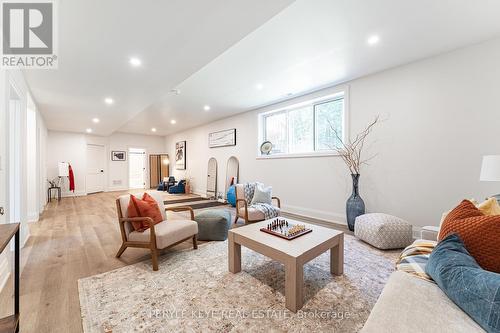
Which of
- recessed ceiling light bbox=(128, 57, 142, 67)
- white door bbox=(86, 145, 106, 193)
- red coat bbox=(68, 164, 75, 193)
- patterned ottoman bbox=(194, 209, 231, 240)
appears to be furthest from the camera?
white door bbox=(86, 145, 106, 193)

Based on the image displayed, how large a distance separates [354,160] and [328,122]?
98 centimetres

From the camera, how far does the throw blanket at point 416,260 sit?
4.10 feet

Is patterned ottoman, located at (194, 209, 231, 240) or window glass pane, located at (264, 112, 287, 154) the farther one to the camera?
window glass pane, located at (264, 112, 287, 154)

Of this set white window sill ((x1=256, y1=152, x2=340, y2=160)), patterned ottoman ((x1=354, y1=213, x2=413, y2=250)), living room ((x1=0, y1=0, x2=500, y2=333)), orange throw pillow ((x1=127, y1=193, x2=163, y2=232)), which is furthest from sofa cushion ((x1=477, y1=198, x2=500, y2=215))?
orange throw pillow ((x1=127, y1=193, x2=163, y2=232))

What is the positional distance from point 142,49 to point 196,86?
5.41 ft

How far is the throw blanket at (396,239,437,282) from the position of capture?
125cm

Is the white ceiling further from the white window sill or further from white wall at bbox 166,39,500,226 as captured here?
the white window sill

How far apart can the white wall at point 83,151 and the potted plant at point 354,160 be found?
8.71 m

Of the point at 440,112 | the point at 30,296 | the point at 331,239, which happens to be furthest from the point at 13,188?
the point at 440,112

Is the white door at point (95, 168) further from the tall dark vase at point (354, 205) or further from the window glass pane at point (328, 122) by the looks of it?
the tall dark vase at point (354, 205)

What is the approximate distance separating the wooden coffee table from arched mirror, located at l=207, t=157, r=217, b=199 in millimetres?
4735

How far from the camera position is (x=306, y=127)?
14.9 feet

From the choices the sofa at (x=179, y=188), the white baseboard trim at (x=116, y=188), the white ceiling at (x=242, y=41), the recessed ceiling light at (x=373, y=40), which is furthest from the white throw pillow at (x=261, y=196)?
the white baseboard trim at (x=116, y=188)

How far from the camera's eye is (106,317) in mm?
1521
